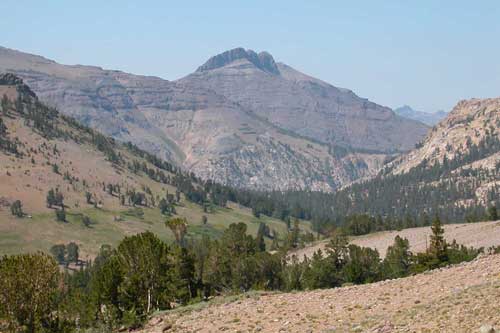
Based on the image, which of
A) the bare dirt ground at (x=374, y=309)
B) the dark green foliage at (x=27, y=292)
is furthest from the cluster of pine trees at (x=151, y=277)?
the bare dirt ground at (x=374, y=309)

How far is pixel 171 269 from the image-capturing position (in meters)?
72.9

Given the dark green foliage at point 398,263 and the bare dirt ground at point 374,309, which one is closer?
the bare dirt ground at point 374,309

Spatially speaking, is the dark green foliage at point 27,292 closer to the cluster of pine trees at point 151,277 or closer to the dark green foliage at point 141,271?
the cluster of pine trees at point 151,277

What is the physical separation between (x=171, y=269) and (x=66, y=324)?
2176 cm

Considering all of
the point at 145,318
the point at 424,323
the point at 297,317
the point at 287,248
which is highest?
the point at 424,323

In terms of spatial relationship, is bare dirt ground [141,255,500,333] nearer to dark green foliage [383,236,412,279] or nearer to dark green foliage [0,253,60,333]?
dark green foliage [0,253,60,333]

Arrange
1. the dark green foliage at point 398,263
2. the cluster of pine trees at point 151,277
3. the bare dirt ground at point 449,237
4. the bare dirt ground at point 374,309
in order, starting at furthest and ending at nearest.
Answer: the bare dirt ground at point 449,237 → the dark green foliage at point 398,263 → the cluster of pine trees at point 151,277 → the bare dirt ground at point 374,309

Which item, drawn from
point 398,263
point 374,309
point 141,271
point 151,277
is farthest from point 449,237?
point 374,309

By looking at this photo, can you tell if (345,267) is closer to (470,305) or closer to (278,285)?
(278,285)

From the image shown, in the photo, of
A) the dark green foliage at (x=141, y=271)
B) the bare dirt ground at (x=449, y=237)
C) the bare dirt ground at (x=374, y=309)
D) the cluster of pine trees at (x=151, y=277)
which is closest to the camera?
the bare dirt ground at (x=374, y=309)

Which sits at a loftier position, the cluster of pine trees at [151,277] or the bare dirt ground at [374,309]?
the bare dirt ground at [374,309]

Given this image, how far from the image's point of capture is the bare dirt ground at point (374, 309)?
101 ft

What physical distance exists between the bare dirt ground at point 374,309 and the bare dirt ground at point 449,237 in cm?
8088

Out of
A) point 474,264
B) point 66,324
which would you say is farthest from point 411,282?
point 66,324
